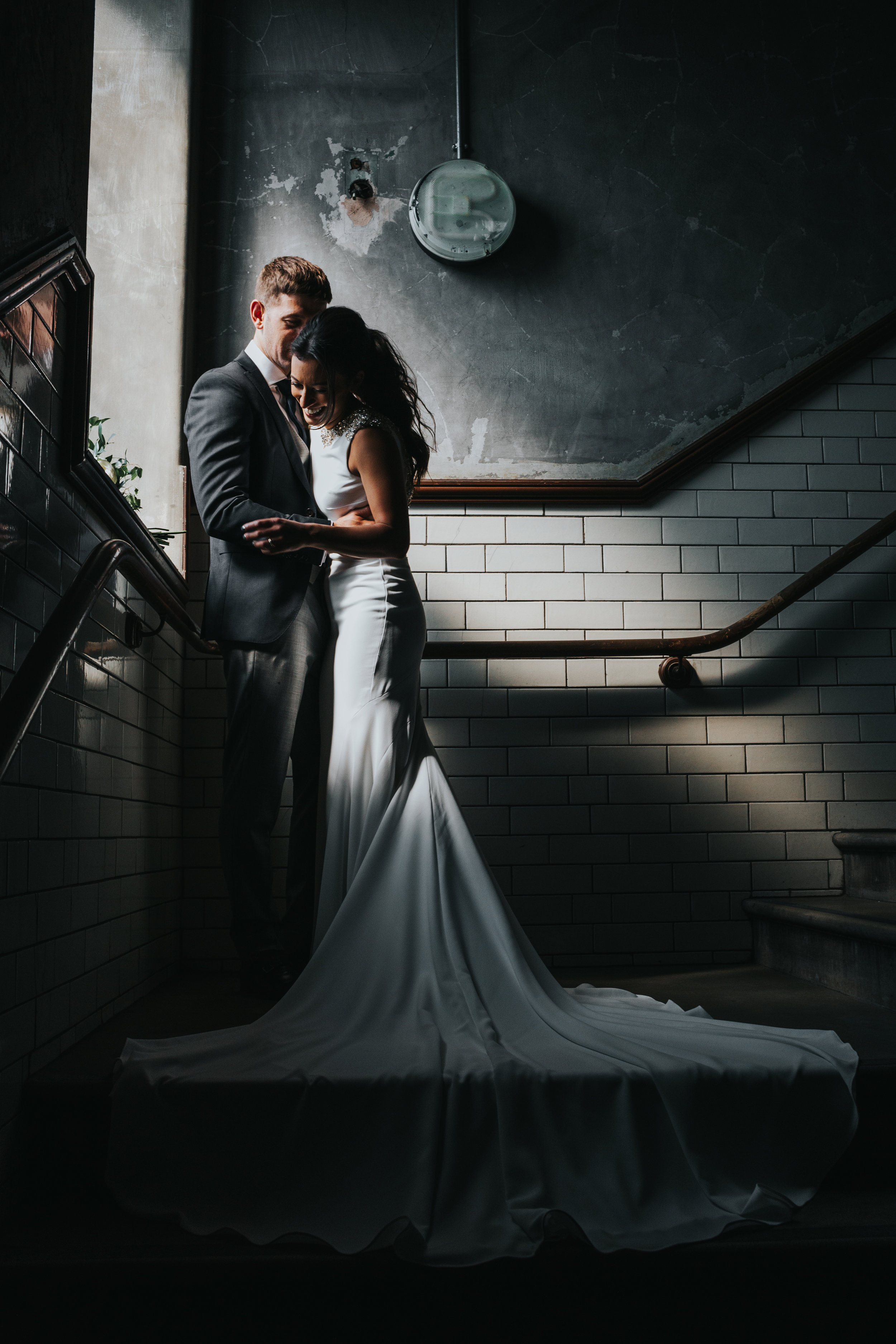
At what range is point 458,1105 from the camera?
141 cm

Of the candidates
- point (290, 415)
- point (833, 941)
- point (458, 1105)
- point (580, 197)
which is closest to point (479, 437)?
point (290, 415)

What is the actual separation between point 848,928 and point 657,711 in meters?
0.93

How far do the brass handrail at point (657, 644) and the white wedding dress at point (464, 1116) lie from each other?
1.22 meters

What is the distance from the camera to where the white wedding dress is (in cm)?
133

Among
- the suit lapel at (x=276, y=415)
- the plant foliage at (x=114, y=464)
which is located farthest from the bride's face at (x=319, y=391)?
the plant foliage at (x=114, y=464)

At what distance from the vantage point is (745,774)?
296 centimetres

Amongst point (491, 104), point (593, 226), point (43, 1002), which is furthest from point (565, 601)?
point (43, 1002)

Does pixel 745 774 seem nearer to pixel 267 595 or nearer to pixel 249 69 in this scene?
pixel 267 595

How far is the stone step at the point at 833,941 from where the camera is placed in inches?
83.0

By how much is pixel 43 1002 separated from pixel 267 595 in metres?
1.03

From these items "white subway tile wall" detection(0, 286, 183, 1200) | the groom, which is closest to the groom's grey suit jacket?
the groom

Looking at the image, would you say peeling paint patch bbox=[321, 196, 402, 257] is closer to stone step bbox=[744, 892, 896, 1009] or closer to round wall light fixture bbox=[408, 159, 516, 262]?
round wall light fixture bbox=[408, 159, 516, 262]

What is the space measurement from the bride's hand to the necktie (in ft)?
1.25

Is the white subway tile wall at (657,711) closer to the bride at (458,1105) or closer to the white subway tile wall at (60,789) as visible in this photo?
the white subway tile wall at (60,789)
